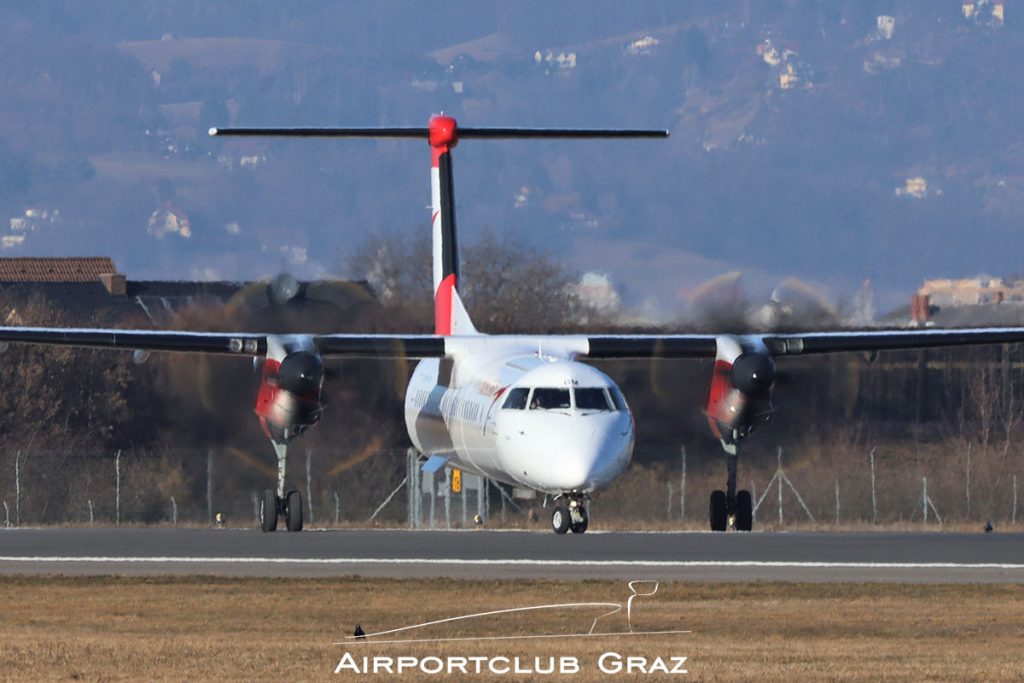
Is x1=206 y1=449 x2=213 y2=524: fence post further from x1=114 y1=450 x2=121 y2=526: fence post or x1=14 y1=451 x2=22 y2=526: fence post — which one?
x1=14 y1=451 x2=22 y2=526: fence post

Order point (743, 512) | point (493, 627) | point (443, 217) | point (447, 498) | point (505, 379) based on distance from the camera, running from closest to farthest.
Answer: point (493, 627) → point (505, 379) → point (743, 512) → point (443, 217) → point (447, 498)

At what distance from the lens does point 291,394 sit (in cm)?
3416

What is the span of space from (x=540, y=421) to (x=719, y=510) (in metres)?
7.30

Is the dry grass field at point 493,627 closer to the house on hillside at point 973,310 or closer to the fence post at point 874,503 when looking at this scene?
the fence post at point 874,503

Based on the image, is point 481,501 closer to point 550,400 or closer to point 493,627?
point 550,400

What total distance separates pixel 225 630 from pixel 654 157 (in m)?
169

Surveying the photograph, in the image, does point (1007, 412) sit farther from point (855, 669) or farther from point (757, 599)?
point (855, 669)

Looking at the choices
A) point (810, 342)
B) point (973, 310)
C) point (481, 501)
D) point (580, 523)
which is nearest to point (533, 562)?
point (580, 523)

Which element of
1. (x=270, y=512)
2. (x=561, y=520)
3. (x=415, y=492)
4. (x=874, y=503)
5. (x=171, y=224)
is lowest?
(x=874, y=503)

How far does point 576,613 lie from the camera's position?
71.1 ft

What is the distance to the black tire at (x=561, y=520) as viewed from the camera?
3162 centimetres

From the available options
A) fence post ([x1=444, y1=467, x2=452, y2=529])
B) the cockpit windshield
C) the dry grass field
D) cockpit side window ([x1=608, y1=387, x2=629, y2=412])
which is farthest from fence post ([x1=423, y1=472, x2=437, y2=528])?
the dry grass field

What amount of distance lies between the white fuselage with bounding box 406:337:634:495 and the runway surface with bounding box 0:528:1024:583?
1124mm

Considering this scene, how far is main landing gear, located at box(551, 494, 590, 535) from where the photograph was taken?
3109 cm
